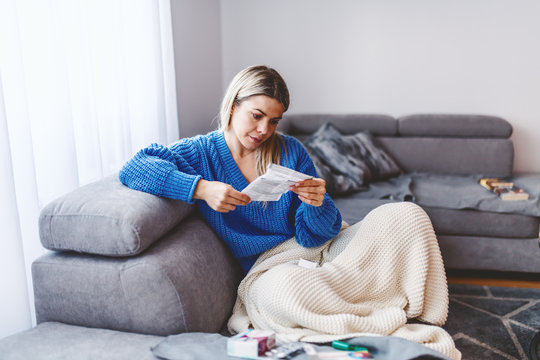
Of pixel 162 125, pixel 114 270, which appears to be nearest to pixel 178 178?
pixel 114 270

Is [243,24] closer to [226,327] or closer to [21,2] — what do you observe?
[21,2]

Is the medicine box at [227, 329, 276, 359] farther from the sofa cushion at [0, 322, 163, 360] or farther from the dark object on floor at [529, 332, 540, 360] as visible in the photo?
the dark object on floor at [529, 332, 540, 360]

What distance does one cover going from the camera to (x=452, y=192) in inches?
98.6

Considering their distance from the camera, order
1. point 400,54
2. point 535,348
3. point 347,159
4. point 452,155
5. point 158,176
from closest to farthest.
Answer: point 158,176
point 535,348
point 347,159
point 452,155
point 400,54

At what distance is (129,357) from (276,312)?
0.38 m

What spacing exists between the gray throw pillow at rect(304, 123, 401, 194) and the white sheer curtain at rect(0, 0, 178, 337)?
0.97 m

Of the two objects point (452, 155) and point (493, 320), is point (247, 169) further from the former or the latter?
point (452, 155)

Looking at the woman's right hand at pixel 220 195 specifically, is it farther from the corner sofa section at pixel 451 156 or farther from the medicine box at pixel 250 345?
the corner sofa section at pixel 451 156

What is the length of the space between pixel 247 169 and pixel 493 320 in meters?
1.28

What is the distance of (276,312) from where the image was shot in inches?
49.3

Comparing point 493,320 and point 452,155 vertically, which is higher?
point 452,155

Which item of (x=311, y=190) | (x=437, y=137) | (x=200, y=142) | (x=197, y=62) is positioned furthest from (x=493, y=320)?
(x=197, y=62)

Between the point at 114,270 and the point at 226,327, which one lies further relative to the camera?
the point at 226,327

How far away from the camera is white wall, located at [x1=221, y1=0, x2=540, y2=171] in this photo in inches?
125
